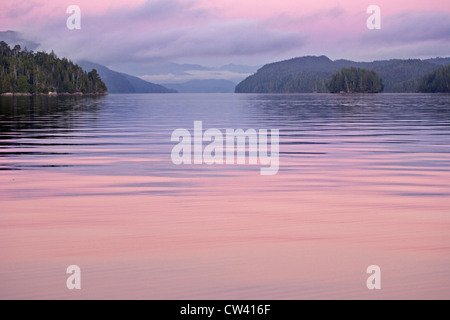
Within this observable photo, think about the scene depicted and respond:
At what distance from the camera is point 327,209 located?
1362 cm

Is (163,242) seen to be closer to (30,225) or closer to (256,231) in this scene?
(256,231)

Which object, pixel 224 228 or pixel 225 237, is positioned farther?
pixel 224 228

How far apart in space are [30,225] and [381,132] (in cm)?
2761

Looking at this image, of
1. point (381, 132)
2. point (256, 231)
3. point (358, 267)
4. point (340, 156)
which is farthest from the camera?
point (381, 132)

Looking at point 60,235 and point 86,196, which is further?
point 86,196

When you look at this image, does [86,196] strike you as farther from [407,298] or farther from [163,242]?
[407,298]

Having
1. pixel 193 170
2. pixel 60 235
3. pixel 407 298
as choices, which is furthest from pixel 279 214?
pixel 193 170

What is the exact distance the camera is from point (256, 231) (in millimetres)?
11641

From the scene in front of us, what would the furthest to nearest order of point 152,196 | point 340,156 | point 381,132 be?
1. point 381,132
2. point 340,156
3. point 152,196

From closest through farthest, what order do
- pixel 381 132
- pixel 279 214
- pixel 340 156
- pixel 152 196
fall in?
pixel 279 214, pixel 152 196, pixel 340 156, pixel 381 132

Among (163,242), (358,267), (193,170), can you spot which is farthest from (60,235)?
(193,170)

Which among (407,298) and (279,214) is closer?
(407,298)

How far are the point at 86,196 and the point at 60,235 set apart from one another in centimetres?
381
